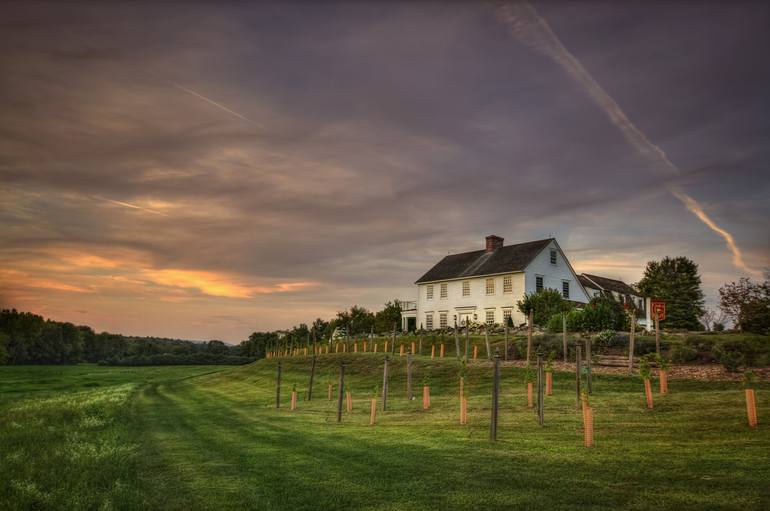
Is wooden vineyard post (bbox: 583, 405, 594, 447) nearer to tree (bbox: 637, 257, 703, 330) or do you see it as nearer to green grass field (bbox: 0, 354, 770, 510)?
green grass field (bbox: 0, 354, 770, 510)

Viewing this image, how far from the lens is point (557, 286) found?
6419cm

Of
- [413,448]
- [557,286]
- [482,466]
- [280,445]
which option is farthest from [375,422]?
[557,286]

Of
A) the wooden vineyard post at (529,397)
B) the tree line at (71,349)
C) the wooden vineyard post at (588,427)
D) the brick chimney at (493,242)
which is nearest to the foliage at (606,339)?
the wooden vineyard post at (529,397)

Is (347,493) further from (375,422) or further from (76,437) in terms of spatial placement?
(76,437)

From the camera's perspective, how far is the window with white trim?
6156cm

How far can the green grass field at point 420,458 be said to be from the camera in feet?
36.2

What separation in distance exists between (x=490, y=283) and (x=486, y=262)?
143 inches

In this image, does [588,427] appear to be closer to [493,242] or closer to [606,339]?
[606,339]

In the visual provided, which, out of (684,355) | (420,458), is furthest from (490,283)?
(420,458)

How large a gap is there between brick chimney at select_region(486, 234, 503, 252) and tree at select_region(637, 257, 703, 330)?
73.1ft

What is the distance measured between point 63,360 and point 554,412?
142933 millimetres

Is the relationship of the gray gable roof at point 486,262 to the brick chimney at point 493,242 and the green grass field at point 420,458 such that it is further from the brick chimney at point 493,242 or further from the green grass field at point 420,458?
the green grass field at point 420,458

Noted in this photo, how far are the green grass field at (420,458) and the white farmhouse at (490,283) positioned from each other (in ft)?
111

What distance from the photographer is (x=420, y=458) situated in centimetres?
1454
